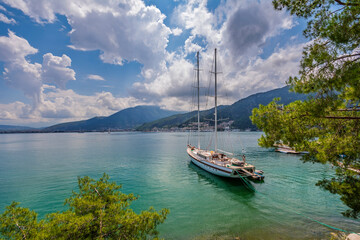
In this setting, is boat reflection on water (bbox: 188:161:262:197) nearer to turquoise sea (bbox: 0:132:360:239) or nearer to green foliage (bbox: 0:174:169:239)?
turquoise sea (bbox: 0:132:360:239)

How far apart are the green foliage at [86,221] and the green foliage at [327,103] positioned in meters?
6.58

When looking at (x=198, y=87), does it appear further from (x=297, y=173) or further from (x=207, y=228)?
(x=207, y=228)

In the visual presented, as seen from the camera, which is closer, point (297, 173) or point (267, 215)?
point (267, 215)

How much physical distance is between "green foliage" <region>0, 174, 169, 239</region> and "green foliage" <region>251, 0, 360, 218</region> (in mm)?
6579

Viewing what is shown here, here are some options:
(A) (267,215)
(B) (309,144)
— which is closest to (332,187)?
(B) (309,144)

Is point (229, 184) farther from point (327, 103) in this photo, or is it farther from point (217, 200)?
point (327, 103)

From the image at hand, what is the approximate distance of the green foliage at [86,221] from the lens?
399 cm

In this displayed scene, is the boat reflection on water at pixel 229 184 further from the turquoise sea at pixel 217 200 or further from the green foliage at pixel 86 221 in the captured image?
the green foliage at pixel 86 221

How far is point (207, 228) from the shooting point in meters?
11.5

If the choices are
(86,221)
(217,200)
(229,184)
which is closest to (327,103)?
(86,221)

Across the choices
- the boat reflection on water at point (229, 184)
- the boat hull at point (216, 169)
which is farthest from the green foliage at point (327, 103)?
the boat hull at point (216, 169)

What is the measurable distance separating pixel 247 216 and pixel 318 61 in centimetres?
1245

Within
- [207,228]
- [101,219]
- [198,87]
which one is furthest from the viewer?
[198,87]

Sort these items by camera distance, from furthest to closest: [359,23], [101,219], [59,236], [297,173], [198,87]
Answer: [198,87], [297,173], [359,23], [101,219], [59,236]
